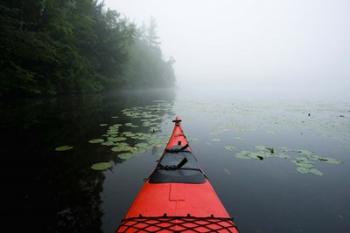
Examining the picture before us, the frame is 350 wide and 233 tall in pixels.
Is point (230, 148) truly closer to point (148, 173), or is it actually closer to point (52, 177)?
point (148, 173)

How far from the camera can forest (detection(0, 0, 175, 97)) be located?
13516mm

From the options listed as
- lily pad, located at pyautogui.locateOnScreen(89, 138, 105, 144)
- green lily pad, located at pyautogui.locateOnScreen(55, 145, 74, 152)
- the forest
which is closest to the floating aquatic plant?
lily pad, located at pyautogui.locateOnScreen(89, 138, 105, 144)

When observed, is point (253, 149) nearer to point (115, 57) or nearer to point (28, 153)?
point (28, 153)

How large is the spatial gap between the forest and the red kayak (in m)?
13.8

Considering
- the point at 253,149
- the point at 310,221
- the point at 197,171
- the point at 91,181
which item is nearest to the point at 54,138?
the point at 91,181

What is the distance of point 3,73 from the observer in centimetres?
1278

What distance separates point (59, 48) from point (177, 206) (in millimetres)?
19893

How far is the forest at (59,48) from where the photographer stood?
13516 millimetres

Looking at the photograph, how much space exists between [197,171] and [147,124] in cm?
798

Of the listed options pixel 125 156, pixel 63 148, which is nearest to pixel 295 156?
→ pixel 125 156

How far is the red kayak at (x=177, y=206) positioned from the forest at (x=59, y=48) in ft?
45.3

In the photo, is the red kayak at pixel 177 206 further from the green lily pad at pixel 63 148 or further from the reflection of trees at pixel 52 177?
the green lily pad at pixel 63 148

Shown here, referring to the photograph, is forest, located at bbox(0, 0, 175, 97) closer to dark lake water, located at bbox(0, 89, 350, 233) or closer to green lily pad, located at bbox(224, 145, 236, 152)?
dark lake water, located at bbox(0, 89, 350, 233)

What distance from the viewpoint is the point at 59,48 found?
18.6 m
